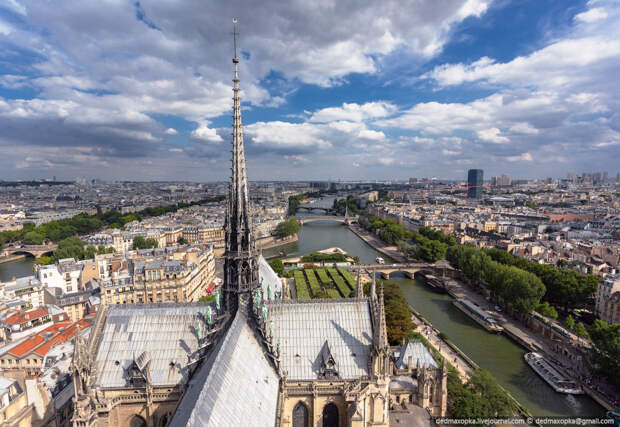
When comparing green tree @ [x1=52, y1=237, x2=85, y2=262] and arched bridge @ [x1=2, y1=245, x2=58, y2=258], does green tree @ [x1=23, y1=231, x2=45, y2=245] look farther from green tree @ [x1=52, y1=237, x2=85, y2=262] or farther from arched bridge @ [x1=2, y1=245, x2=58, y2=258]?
green tree @ [x1=52, y1=237, x2=85, y2=262]

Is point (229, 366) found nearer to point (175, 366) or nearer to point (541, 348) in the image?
point (175, 366)

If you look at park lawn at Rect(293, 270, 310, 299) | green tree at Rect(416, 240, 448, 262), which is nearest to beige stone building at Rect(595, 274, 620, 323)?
green tree at Rect(416, 240, 448, 262)

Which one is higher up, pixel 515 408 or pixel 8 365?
pixel 8 365

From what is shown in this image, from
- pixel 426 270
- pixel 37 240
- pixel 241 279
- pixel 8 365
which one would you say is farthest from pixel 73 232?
pixel 241 279

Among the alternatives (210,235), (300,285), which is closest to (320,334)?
(300,285)

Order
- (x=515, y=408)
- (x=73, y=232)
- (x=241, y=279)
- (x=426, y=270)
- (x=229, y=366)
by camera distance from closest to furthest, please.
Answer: (x=229, y=366) < (x=241, y=279) < (x=515, y=408) < (x=426, y=270) < (x=73, y=232)

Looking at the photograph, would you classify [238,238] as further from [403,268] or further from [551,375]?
[403,268]

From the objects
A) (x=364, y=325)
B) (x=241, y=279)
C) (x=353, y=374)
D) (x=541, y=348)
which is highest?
(x=241, y=279)
